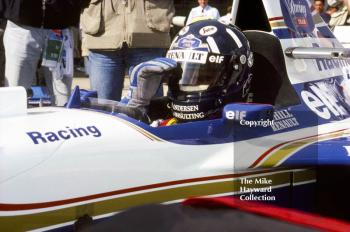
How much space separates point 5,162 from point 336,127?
1.71 m

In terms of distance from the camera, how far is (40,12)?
3.97 m

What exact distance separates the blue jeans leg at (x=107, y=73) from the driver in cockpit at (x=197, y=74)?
2.80 ft

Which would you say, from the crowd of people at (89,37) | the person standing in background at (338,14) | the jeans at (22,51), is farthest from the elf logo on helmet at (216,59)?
the person standing in background at (338,14)

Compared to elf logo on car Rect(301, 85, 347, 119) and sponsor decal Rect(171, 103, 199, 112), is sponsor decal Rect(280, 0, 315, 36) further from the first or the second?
sponsor decal Rect(171, 103, 199, 112)

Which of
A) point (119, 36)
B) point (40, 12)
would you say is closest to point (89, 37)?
point (119, 36)

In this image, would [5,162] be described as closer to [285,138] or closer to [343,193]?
[285,138]

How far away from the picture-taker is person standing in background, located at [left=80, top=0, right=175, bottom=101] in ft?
11.9

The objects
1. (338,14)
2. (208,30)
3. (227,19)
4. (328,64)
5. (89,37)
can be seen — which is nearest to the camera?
(208,30)

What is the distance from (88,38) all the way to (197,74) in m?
1.28

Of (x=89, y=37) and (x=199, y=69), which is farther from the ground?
(x=89, y=37)

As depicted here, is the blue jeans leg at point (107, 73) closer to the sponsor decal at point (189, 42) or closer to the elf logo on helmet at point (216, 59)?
the sponsor decal at point (189, 42)

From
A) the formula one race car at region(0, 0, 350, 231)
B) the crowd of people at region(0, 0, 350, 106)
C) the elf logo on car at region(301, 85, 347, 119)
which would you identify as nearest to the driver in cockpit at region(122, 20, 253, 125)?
the formula one race car at region(0, 0, 350, 231)

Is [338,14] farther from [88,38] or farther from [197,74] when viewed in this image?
[197,74]

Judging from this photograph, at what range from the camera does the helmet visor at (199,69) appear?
8.78 ft
